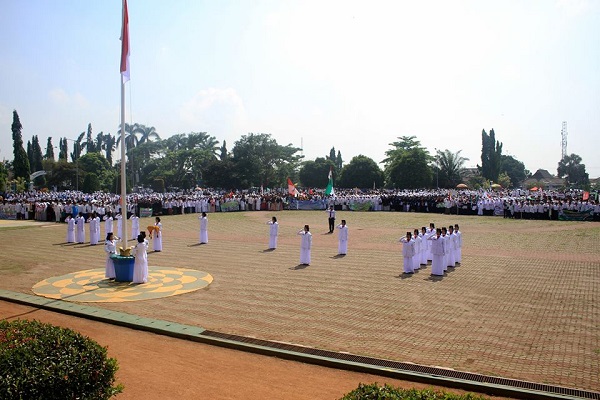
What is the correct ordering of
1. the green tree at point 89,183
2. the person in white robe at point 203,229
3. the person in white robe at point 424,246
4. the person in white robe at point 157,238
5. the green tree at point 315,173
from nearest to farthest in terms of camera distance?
the person in white robe at point 424,246 → the person in white robe at point 157,238 → the person in white robe at point 203,229 → the green tree at point 89,183 → the green tree at point 315,173

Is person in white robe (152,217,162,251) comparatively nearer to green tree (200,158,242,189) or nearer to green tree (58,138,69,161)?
green tree (200,158,242,189)

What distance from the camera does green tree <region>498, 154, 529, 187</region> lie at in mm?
113688

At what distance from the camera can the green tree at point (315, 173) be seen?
247 feet

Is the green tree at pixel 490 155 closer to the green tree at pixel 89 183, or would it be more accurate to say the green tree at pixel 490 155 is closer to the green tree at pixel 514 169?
the green tree at pixel 514 169

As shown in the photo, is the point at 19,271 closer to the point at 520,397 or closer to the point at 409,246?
the point at 409,246

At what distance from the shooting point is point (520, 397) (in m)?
6.68

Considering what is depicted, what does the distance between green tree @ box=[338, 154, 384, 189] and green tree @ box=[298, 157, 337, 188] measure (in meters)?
7.50

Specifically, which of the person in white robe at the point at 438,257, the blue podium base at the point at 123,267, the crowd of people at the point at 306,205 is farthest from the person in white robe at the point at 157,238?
the person in white robe at the point at 438,257

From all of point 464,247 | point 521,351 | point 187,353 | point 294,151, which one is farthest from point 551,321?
point 294,151

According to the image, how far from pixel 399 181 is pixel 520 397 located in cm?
5862

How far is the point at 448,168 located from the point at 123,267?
202 ft

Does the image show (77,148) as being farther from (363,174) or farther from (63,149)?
(363,174)

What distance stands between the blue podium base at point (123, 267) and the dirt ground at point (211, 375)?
503 centimetres

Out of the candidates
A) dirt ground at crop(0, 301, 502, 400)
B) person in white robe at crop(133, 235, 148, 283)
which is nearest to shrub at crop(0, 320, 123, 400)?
dirt ground at crop(0, 301, 502, 400)
